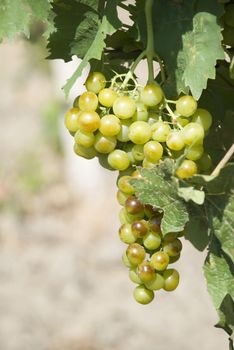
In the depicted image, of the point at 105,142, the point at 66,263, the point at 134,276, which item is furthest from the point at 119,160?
the point at 66,263

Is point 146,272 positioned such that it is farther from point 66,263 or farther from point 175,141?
point 66,263

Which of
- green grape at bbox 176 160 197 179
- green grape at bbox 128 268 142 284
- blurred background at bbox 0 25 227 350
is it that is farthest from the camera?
blurred background at bbox 0 25 227 350

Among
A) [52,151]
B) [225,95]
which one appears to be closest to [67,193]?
[52,151]

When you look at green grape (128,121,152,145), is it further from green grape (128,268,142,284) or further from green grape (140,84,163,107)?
green grape (128,268,142,284)

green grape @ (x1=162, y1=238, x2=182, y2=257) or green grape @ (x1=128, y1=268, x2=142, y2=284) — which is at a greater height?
green grape @ (x1=162, y1=238, x2=182, y2=257)

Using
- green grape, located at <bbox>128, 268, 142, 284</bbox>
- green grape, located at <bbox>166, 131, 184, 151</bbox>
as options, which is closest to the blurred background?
green grape, located at <bbox>128, 268, 142, 284</bbox>

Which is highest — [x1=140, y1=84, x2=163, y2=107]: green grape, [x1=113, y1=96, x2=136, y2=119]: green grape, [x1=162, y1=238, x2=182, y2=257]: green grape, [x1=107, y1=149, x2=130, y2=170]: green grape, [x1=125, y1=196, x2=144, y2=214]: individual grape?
[x1=140, y1=84, x2=163, y2=107]: green grape

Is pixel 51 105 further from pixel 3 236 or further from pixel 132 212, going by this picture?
pixel 132 212
